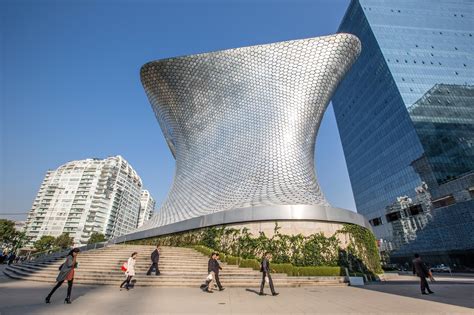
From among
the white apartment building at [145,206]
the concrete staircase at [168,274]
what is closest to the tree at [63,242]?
the white apartment building at [145,206]

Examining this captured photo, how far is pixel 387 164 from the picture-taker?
58.8 meters

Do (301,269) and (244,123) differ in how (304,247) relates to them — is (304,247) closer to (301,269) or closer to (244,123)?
(301,269)

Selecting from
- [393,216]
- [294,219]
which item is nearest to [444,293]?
[294,219]

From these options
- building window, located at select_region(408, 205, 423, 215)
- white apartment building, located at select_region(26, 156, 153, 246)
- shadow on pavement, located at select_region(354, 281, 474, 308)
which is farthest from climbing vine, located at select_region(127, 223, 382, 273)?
white apartment building, located at select_region(26, 156, 153, 246)

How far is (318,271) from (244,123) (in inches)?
663

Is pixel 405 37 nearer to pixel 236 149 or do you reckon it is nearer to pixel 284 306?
pixel 236 149

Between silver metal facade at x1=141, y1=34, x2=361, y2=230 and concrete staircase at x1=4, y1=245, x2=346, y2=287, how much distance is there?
706 centimetres

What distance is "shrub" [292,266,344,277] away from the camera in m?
12.9

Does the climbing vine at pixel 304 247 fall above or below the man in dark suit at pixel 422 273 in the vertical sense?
above

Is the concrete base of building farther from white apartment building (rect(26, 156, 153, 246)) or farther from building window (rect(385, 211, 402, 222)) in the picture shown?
white apartment building (rect(26, 156, 153, 246))

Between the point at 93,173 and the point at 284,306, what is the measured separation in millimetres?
101558

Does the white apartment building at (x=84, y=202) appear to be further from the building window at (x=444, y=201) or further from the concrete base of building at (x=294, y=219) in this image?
the building window at (x=444, y=201)

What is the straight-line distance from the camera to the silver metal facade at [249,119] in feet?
72.1

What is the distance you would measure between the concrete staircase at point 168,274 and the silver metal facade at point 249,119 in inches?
278
